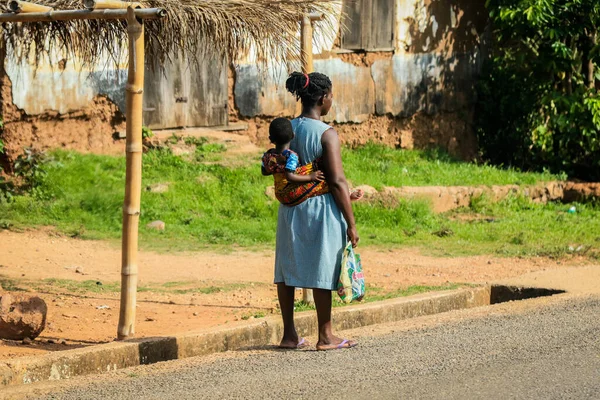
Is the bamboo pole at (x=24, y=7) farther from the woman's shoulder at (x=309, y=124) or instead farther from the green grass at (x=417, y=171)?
the green grass at (x=417, y=171)

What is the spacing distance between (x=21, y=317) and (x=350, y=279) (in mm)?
2205

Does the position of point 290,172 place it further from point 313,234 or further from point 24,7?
point 24,7

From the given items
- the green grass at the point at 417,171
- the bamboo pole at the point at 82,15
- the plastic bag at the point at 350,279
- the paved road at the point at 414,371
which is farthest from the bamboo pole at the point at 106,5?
the green grass at the point at 417,171

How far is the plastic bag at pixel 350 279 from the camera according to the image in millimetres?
6168

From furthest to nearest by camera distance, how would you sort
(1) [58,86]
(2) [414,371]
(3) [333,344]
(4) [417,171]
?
(4) [417,171]
(1) [58,86]
(3) [333,344]
(2) [414,371]

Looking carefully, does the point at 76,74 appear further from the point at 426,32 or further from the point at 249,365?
the point at 249,365

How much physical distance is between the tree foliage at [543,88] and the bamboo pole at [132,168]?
8.91 m

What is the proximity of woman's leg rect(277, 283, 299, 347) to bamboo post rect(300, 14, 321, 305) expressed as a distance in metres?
1.46

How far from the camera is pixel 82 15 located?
6691mm

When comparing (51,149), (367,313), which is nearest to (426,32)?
(51,149)

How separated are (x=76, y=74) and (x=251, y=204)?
9.17 feet

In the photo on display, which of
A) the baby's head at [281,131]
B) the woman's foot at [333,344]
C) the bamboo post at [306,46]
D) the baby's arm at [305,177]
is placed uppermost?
the bamboo post at [306,46]

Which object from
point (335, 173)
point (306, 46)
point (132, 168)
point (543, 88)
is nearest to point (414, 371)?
point (335, 173)

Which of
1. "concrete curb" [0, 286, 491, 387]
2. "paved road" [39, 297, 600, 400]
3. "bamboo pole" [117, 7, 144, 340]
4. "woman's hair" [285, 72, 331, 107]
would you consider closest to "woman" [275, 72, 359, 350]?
"woman's hair" [285, 72, 331, 107]
